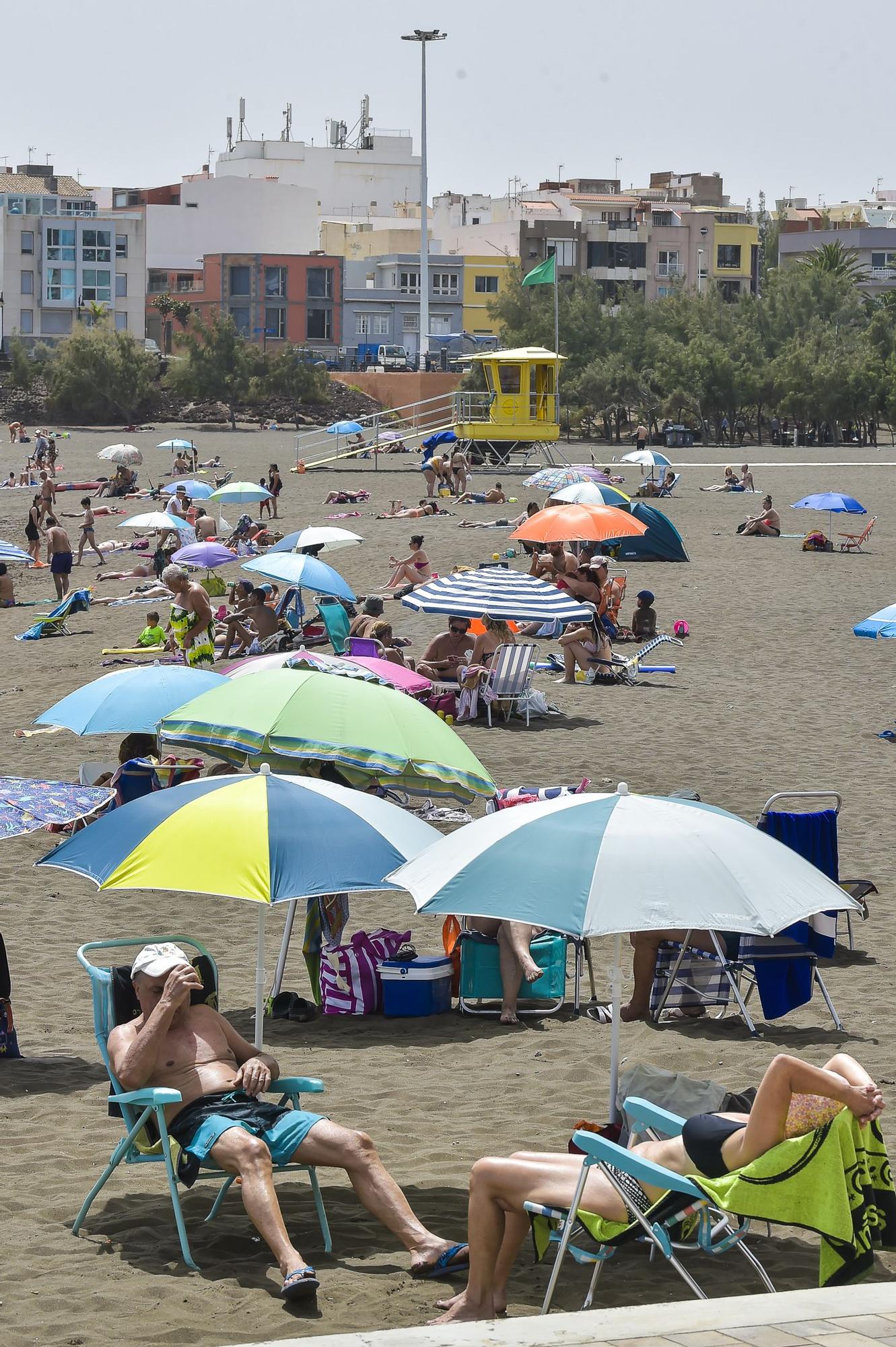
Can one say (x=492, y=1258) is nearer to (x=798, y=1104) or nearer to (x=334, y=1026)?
(x=798, y=1104)

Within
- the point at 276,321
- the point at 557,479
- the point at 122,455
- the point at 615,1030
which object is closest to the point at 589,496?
the point at 557,479

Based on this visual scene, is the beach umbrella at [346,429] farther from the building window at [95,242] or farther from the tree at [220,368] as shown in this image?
the building window at [95,242]

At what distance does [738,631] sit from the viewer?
21.5m

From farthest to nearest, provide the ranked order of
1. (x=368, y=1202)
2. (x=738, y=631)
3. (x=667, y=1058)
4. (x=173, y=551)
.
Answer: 1. (x=173, y=551)
2. (x=738, y=631)
3. (x=667, y=1058)
4. (x=368, y=1202)

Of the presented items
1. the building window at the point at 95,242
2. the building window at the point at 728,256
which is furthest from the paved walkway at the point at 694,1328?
the building window at the point at 95,242

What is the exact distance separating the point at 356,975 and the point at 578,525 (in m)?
11.5

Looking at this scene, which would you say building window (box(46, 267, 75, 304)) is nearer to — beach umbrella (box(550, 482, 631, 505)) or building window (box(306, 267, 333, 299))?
building window (box(306, 267, 333, 299))

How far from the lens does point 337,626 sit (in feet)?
56.6

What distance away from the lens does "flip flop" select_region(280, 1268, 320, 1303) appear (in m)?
4.71

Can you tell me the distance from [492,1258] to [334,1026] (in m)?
3.22

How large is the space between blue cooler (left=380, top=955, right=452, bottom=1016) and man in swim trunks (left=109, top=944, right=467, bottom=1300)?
93.3 inches

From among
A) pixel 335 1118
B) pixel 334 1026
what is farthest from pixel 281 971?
pixel 335 1118

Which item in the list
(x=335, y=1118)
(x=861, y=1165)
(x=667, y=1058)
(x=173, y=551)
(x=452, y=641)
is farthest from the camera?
(x=173, y=551)

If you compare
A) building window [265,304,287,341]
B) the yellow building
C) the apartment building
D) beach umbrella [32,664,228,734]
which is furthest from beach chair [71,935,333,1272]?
the apartment building
